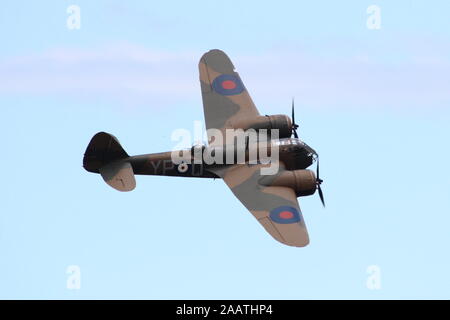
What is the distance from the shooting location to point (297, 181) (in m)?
55.7

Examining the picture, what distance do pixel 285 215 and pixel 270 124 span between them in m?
7.17

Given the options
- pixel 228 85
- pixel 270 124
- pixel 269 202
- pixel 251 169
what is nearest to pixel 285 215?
pixel 269 202

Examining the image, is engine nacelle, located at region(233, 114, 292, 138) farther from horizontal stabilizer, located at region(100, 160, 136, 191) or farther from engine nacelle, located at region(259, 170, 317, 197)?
horizontal stabilizer, located at region(100, 160, 136, 191)

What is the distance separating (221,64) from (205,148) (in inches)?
311

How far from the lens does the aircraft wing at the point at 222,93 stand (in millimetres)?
60281

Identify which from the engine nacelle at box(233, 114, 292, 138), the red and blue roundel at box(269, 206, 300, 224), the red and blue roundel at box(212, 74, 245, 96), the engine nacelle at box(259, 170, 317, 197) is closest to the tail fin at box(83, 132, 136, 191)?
the engine nacelle at box(259, 170, 317, 197)

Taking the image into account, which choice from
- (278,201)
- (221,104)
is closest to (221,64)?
(221,104)

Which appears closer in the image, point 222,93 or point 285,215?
point 285,215

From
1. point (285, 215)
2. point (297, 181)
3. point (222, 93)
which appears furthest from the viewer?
point (222, 93)

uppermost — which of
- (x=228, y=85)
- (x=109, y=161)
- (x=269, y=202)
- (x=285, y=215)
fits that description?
(x=228, y=85)

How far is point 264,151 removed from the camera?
57.5 meters

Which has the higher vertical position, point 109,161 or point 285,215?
point 109,161

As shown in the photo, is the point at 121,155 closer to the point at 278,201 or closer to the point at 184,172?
the point at 184,172

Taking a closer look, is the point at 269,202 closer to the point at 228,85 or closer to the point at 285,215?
the point at 285,215
